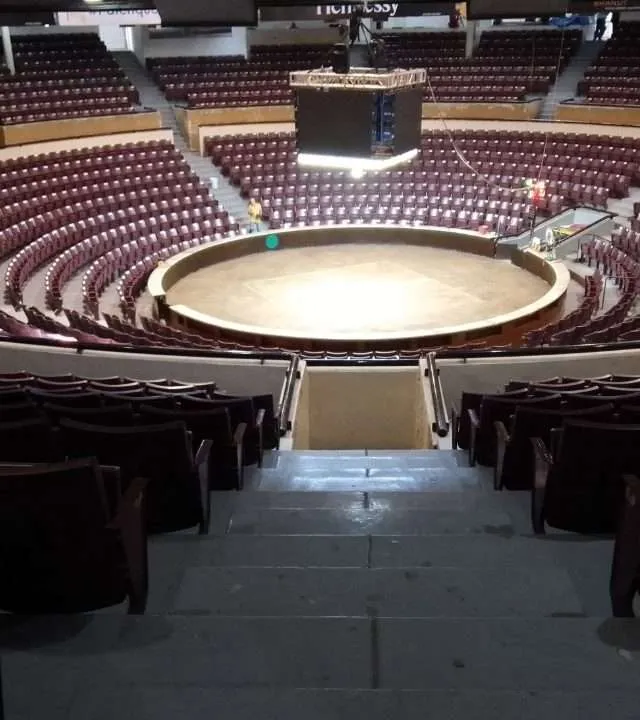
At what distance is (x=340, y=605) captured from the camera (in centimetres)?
240

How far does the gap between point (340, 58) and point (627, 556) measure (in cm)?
1118

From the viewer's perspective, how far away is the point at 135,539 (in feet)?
7.65

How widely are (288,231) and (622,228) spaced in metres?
7.04

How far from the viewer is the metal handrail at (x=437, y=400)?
5859mm

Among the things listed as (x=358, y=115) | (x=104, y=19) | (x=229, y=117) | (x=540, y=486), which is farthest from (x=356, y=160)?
(x=104, y=19)

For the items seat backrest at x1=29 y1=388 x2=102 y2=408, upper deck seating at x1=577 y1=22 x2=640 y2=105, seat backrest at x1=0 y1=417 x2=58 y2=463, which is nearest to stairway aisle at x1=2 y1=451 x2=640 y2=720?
seat backrest at x1=0 y1=417 x2=58 y2=463

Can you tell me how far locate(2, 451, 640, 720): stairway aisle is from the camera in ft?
5.82

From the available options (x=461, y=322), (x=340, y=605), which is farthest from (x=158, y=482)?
(x=461, y=322)

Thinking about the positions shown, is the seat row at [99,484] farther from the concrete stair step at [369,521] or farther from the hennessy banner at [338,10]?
the hennessy banner at [338,10]

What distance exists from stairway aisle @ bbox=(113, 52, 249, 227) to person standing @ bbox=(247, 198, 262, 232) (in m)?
0.44

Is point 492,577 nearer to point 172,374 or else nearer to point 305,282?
point 172,374

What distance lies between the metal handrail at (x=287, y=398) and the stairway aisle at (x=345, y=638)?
286 cm

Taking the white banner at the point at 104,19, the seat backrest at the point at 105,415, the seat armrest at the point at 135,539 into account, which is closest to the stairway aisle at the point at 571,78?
the white banner at the point at 104,19

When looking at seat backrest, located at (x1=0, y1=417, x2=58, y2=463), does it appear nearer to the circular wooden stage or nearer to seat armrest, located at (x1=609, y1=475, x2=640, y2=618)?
seat armrest, located at (x1=609, y1=475, x2=640, y2=618)
